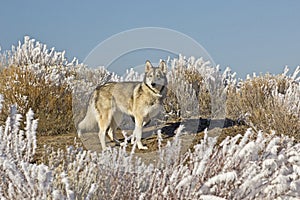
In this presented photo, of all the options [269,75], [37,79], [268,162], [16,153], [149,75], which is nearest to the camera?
[268,162]

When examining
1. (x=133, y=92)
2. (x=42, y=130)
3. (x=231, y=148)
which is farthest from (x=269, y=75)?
(x=231, y=148)

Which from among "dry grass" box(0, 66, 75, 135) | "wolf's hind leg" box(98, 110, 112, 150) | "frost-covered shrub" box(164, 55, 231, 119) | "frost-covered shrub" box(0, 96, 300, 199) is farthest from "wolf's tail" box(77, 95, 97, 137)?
"frost-covered shrub" box(0, 96, 300, 199)

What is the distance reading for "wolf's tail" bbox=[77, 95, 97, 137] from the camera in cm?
838

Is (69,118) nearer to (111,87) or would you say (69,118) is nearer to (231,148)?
(111,87)

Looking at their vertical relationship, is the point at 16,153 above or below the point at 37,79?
below

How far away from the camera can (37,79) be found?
9750 millimetres

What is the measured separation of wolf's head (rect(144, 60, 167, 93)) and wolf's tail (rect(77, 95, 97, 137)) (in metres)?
1.02

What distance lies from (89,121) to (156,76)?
1474 mm

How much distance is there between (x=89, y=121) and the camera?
8578 mm

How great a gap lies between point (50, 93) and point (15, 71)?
36.7 inches

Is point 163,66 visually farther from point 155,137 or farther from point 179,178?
point 179,178

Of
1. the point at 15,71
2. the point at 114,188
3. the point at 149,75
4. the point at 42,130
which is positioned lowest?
the point at 114,188

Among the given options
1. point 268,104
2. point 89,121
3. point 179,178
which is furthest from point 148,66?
point 179,178

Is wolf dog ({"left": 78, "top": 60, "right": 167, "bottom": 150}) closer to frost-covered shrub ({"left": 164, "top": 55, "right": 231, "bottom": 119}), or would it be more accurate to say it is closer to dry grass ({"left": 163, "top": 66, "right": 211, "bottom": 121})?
frost-covered shrub ({"left": 164, "top": 55, "right": 231, "bottom": 119})
